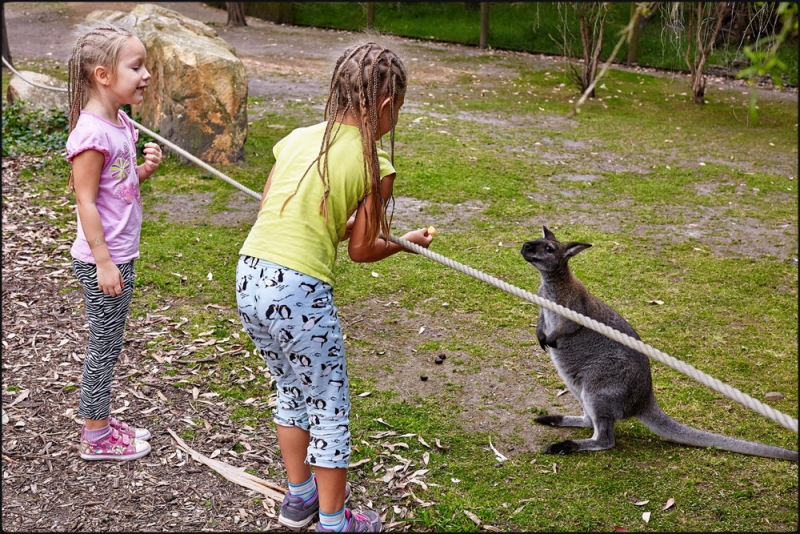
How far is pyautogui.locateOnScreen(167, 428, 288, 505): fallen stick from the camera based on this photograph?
2.63 meters

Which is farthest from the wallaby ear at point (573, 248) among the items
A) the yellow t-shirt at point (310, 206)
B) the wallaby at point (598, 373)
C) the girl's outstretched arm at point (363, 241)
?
the yellow t-shirt at point (310, 206)

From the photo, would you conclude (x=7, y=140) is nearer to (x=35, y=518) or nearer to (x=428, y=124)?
(x=428, y=124)

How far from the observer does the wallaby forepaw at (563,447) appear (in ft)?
9.76

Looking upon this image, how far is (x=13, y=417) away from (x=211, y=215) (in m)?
2.65

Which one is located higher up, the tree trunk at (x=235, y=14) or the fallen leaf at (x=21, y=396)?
the tree trunk at (x=235, y=14)

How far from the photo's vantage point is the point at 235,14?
47.3ft

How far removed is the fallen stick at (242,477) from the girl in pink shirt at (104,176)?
1.41 ft

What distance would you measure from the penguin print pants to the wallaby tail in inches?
52.8

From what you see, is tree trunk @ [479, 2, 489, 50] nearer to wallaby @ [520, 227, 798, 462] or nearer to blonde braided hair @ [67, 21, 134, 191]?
wallaby @ [520, 227, 798, 462]

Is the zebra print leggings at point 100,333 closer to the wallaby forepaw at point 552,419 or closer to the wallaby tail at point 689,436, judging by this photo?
the wallaby forepaw at point 552,419

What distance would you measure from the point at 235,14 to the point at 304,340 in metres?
13.5

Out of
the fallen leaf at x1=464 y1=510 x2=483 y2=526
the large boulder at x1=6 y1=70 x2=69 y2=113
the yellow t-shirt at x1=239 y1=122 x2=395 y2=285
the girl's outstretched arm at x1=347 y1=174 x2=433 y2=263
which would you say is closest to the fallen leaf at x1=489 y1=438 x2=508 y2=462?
the fallen leaf at x1=464 y1=510 x2=483 y2=526

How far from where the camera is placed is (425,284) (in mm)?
4559

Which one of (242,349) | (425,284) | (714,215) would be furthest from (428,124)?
(242,349)
